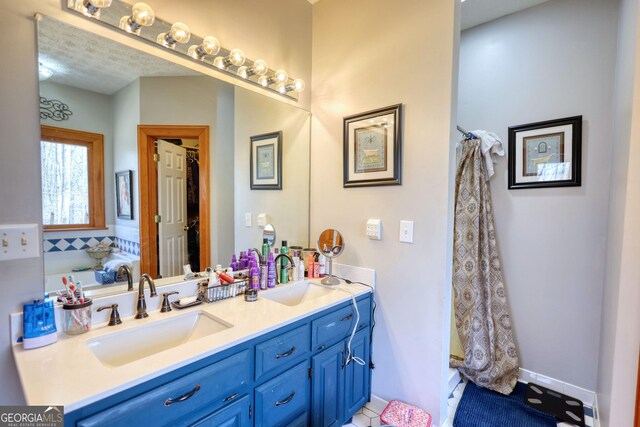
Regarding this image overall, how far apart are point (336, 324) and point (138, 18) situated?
170cm

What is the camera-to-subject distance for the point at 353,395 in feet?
5.57

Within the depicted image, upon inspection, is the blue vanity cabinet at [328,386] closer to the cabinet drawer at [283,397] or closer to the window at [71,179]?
the cabinet drawer at [283,397]

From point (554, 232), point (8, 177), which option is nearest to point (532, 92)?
point (554, 232)

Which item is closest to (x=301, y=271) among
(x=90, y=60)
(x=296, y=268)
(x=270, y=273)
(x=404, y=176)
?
(x=296, y=268)

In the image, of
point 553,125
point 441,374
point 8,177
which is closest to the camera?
point 8,177

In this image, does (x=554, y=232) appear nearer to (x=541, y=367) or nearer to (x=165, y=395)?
(x=541, y=367)

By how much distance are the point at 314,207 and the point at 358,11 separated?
53.5 inches

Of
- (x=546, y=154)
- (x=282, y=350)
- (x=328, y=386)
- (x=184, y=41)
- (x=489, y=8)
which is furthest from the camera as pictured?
(x=489, y=8)

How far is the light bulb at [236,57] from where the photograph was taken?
1.59 meters

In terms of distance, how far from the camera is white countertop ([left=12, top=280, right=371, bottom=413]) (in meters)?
0.77

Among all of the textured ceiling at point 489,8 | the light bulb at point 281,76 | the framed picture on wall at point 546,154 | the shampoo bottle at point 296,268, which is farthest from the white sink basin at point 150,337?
the textured ceiling at point 489,8

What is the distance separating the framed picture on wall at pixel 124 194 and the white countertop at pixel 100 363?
18.7 inches

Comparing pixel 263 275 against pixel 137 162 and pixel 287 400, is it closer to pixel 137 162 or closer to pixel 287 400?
pixel 287 400

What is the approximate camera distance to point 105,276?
1.28 m
